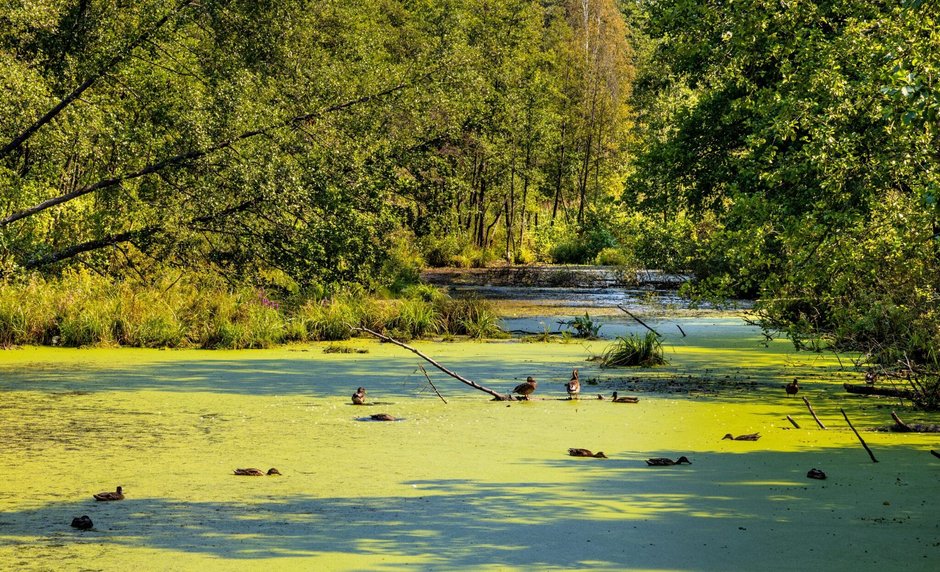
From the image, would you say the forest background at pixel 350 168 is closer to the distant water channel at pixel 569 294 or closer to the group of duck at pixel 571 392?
the group of duck at pixel 571 392

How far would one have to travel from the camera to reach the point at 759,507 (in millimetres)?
6035

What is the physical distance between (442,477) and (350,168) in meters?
5.08

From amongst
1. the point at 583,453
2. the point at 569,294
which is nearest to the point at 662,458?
the point at 583,453

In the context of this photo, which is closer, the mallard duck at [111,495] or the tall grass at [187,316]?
the mallard duck at [111,495]

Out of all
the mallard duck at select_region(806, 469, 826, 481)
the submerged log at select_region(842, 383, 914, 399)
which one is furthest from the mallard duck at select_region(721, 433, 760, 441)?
the submerged log at select_region(842, 383, 914, 399)

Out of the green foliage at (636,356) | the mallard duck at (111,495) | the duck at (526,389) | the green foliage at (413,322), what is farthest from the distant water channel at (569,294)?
the mallard duck at (111,495)

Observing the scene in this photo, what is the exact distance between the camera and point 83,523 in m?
5.54

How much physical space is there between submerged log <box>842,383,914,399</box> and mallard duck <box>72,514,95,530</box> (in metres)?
6.79

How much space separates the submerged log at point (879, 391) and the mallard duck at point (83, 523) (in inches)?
267

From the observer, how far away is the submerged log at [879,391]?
9906 millimetres

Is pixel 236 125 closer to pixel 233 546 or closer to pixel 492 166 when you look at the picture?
pixel 233 546

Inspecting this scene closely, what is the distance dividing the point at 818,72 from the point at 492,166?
29.2 metres

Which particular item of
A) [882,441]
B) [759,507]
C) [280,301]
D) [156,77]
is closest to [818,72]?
[882,441]

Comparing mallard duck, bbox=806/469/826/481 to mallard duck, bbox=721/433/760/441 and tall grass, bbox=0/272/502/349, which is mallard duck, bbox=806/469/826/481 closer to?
mallard duck, bbox=721/433/760/441
